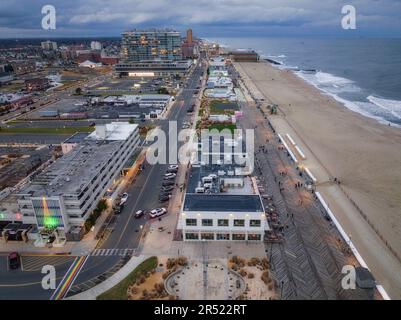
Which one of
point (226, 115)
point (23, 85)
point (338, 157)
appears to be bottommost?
point (338, 157)

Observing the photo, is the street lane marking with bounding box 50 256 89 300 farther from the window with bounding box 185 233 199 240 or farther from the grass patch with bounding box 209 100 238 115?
the grass patch with bounding box 209 100 238 115

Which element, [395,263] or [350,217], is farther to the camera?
[350,217]

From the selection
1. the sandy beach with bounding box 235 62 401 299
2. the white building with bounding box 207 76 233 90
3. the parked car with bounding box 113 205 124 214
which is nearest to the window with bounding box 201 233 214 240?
the parked car with bounding box 113 205 124 214

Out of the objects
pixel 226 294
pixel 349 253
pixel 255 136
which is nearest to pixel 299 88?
pixel 255 136

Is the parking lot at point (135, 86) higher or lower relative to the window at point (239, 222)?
higher

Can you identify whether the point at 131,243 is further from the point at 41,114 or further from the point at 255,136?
the point at 41,114

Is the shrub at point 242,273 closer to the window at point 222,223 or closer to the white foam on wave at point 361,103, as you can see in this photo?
the window at point 222,223

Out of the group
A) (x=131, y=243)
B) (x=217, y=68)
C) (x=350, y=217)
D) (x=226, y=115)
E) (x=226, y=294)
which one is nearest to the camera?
(x=226, y=294)

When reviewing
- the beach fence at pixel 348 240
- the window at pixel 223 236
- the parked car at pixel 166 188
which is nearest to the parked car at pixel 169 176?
the parked car at pixel 166 188
